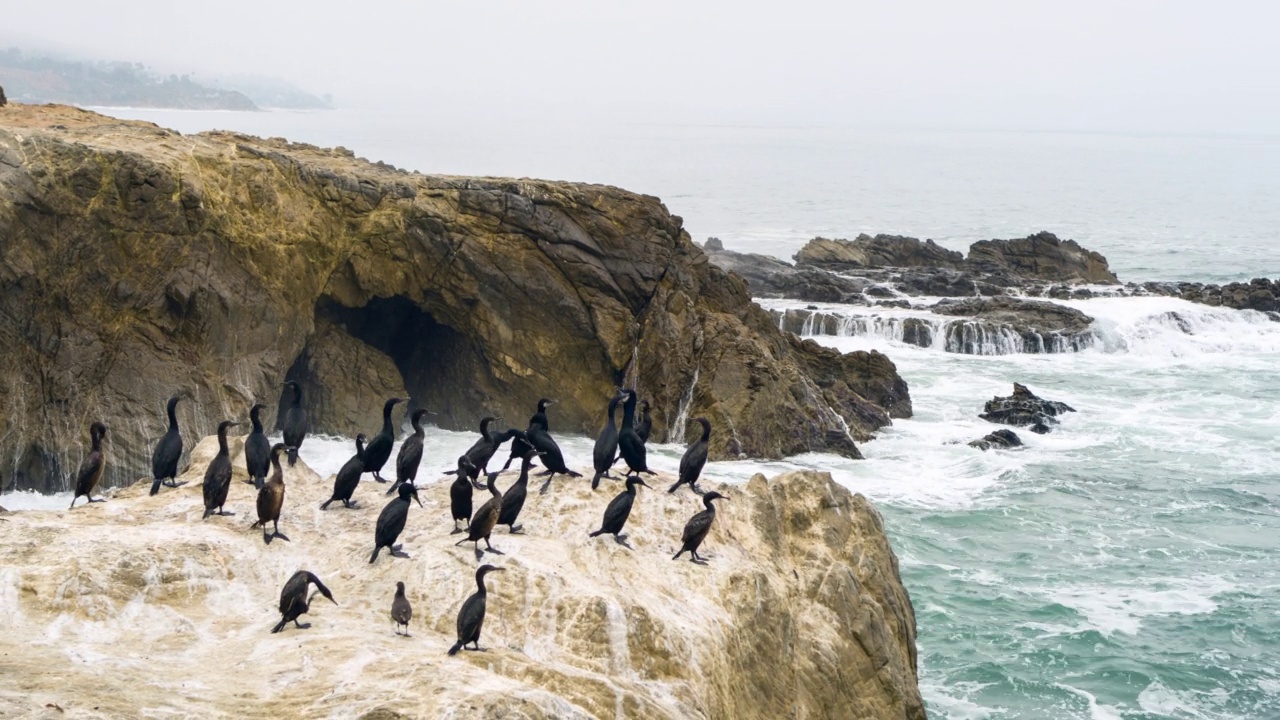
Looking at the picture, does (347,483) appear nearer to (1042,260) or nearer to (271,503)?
(271,503)

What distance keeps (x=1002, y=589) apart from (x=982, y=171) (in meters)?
156

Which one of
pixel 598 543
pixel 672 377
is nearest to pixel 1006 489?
pixel 672 377

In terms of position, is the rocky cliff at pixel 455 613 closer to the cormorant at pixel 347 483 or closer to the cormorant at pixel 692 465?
the cormorant at pixel 347 483

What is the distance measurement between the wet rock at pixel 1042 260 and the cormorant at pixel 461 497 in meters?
42.2

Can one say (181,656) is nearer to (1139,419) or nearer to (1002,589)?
(1002,589)

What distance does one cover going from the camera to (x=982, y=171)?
168 meters

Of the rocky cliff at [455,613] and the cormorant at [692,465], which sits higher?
the cormorant at [692,465]

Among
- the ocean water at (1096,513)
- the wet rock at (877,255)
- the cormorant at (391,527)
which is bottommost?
the ocean water at (1096,513)

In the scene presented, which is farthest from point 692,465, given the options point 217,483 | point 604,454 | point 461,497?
point 217,483

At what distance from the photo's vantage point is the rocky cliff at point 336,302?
21.1 meters

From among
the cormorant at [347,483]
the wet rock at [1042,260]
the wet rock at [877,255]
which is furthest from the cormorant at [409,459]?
the wet rock at [1042,260]

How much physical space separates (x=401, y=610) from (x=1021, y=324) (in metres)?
35.0

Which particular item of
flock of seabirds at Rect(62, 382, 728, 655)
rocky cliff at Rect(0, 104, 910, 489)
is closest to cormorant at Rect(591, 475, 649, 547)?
flock of seabirds at Rect(62, 382, 728, 655)

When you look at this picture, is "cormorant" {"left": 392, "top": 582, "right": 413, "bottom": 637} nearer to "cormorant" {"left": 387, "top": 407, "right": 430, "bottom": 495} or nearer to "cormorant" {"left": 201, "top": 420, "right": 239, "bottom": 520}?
"cormorant" {"left": 201, "top": 420, "right": 239, "bottom": 520}
